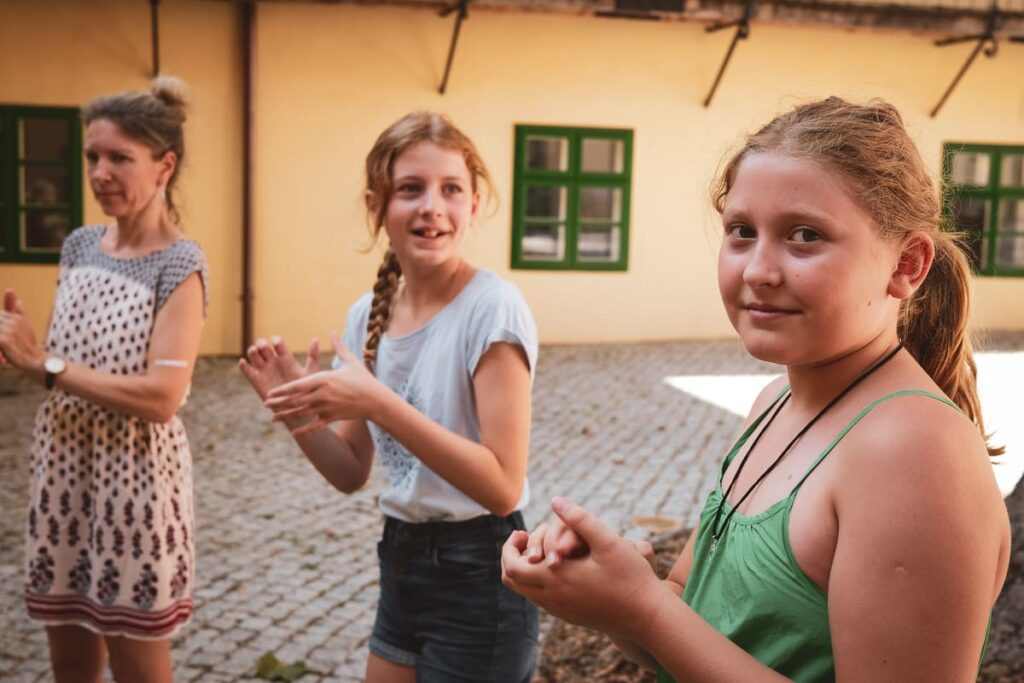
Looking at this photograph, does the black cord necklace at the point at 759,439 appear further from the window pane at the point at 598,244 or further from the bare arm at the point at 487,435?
the window pane at the point at 598,244

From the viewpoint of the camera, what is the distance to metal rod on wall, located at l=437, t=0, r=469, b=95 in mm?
12719

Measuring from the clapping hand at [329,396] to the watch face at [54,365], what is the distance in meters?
1.03

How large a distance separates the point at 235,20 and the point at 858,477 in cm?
1278

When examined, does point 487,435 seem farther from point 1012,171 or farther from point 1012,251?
point 1012,251

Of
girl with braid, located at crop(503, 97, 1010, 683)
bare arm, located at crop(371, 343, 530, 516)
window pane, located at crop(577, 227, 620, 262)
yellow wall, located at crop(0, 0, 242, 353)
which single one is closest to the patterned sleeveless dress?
bare arm, located at crop(371, 343, 530, 516)

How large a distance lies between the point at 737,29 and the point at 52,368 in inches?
505

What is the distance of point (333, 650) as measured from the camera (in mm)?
4641

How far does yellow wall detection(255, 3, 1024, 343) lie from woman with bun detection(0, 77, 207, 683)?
31.7 ft

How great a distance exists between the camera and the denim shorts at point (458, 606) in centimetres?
239

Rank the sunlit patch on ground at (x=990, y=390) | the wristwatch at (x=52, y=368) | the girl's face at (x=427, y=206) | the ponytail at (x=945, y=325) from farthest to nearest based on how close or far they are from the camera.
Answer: the sunlit patch on ground at (x=990, y=390), the wristwatch at (x=52, y=368), the girl's face at (x=427, y=206), the ponytail at (x=945, y=325)

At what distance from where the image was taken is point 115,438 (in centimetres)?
309

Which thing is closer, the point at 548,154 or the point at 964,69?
the point at 548,154

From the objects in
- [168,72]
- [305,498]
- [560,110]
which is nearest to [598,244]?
[560,110]

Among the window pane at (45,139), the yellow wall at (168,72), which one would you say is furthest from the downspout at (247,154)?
the window pane at (45,139)
